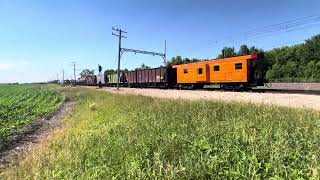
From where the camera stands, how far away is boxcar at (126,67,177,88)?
151ft

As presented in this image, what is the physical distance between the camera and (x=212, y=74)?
3419 cm

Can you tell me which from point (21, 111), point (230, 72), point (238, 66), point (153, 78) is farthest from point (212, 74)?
point (153, 78)

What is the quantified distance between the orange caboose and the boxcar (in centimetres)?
684

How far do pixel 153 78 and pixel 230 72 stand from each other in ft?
68.7

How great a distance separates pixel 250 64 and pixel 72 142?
805 inches

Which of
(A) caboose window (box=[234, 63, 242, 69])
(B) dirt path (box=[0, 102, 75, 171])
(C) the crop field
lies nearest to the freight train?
(A) caboose window (box=[234, 63, 242, 69])

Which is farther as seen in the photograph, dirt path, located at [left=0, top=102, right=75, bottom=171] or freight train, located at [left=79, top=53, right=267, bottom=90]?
freight train, located at [left=79, top=53, right=267, bottom=90]

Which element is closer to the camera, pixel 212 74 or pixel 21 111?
pixel 21 111

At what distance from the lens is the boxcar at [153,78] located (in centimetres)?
4609

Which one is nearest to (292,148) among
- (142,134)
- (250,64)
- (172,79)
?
(142,134)

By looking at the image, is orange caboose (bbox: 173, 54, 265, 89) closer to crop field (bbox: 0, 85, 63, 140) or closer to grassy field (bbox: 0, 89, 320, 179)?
crop field (bbox: 0, 85, 63, 140)

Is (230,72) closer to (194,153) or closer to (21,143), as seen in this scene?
(21,143)

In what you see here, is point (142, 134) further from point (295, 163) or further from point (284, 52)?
point (284, 52)

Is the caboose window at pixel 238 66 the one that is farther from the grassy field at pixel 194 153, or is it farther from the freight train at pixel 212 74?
the grassy field at pixel 194 153
